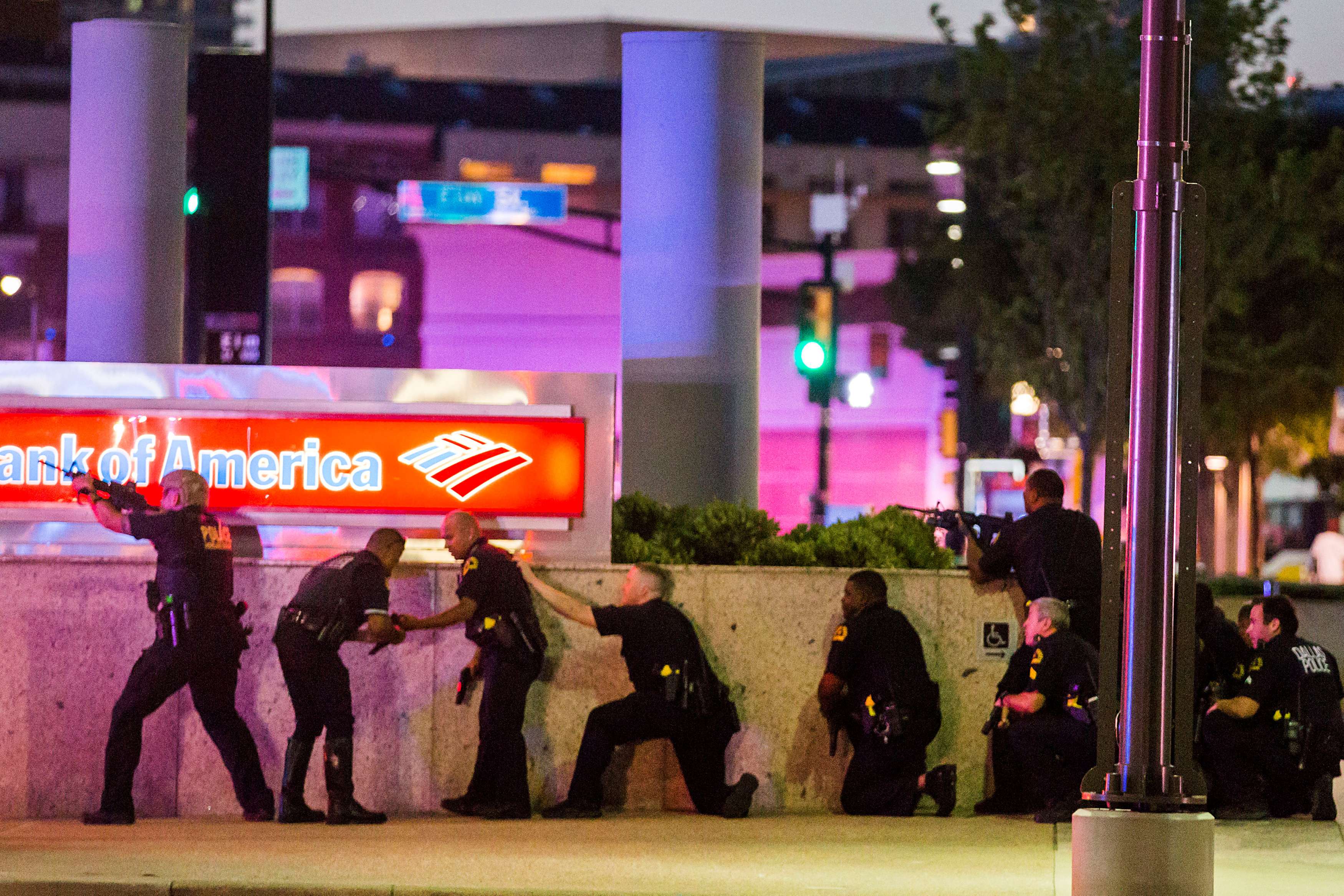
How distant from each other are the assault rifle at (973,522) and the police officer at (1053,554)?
0.92 ft

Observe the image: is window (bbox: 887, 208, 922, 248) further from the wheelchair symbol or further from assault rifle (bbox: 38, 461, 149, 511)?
assault rifle (bbox: 38, 461, 149, 511)

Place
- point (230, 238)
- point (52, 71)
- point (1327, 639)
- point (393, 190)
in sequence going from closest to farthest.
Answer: point (230, 238) < point (1327, 639) < point (393, 190) < point (52, 71)

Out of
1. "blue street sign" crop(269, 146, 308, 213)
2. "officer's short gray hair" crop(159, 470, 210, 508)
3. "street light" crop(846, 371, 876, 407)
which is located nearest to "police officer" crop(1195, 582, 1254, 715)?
"officer's short gray hair" crop(159, 470, 210, 508)

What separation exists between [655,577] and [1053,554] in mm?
2509

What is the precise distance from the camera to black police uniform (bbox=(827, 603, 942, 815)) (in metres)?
11.3

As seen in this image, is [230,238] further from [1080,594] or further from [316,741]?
[1080,594]

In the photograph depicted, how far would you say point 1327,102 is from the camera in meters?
44.8

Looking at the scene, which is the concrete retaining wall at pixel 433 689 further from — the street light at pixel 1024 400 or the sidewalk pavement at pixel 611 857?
the street light at pixel 1024 400

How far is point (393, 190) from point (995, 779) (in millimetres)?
14143

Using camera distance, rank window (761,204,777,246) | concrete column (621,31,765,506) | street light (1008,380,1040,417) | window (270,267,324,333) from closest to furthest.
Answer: concrete column (621,31,765,506)
street light (1008,380,1040,417)
window (761,204,777,246)
window (270,267,324,333)

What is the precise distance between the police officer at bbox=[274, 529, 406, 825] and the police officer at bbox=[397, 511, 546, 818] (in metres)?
0.32

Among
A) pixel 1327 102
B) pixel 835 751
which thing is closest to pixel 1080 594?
pixel 835 751

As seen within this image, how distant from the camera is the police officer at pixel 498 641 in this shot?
11008 millimetres

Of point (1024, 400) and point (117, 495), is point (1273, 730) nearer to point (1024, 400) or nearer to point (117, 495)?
point (117, 495)
